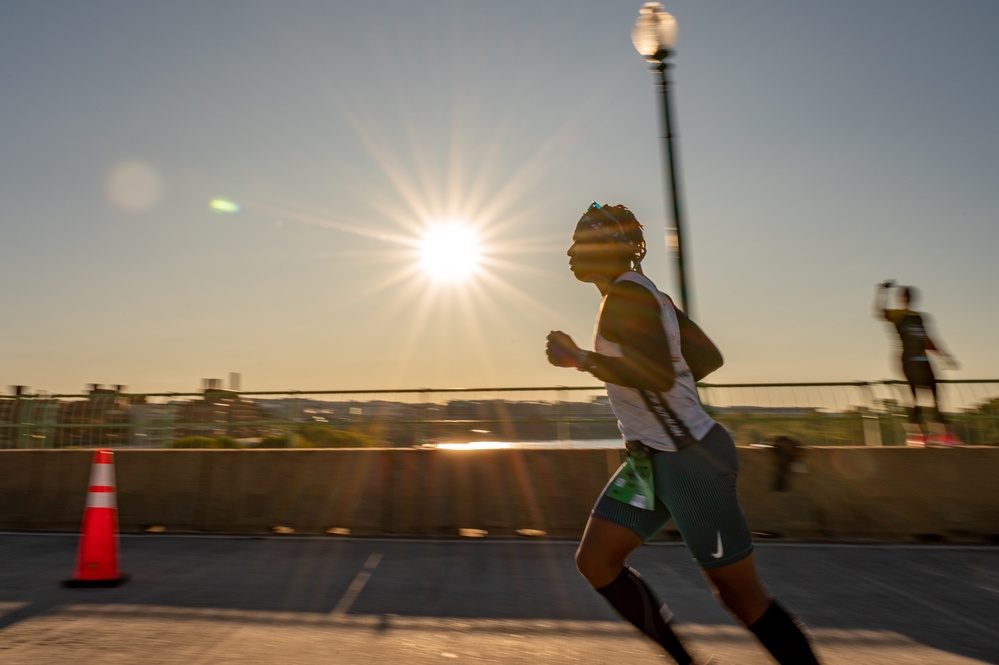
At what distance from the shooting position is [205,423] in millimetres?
13047

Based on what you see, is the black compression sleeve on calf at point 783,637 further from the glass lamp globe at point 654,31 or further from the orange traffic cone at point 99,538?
the glass lamp globe at point 654,31

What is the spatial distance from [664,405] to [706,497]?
0.33 m

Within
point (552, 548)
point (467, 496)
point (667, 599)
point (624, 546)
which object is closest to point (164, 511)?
point (467, 496)

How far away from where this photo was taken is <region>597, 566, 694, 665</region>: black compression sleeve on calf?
3.16 metres

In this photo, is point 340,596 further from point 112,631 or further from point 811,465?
point 811,465

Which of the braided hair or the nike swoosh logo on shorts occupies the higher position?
the braided hair

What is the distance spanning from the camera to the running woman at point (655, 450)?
2887 millimetres

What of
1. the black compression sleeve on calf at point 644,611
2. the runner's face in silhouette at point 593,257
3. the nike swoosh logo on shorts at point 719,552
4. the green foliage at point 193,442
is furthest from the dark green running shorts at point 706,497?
the green foliage at point 193,442

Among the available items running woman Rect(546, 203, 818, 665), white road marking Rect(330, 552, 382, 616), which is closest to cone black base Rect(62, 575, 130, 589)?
white road marking Rect(330, 552, 382, 616)

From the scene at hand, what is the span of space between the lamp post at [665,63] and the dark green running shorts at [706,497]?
260 inches

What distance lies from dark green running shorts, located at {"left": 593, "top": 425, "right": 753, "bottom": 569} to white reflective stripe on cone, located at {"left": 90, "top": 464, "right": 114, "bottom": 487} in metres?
4.73

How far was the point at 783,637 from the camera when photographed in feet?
9.39

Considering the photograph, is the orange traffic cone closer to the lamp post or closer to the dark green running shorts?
the dark green running shorts

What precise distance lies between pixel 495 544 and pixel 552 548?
0.54 m
